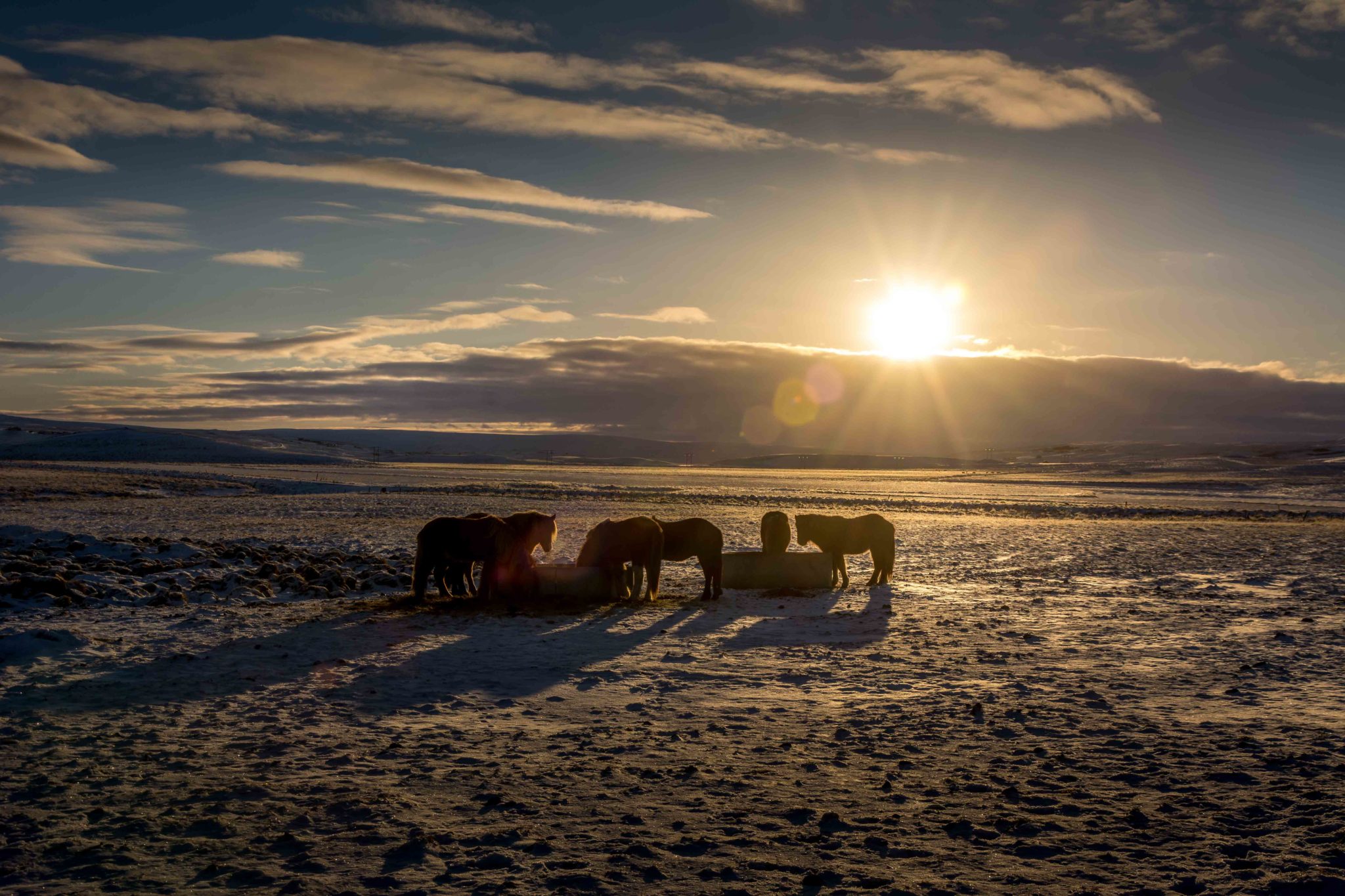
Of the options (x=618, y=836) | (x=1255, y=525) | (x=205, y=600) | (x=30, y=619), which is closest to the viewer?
(x=618, y=836)

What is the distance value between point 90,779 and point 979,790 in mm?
6485

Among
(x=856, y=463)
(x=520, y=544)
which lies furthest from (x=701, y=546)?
(x=856, y=463)

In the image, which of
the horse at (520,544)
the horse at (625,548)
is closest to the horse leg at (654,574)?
the horse at (625,548)

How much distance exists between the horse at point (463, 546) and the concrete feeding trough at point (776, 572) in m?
4.27

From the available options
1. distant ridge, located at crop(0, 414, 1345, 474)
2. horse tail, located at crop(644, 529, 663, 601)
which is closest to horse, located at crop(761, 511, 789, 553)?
horse tail, located at crop(644, 529, 663, 601)

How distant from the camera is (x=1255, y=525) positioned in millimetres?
31156

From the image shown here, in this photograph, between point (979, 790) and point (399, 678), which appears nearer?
point (979, 790)

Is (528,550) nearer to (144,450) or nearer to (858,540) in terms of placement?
(858,540)

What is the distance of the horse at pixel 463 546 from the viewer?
15.0 meters

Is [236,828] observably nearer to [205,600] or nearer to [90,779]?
[90,779]

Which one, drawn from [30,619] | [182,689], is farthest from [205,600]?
[182,689]

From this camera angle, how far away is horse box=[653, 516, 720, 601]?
15.8 m

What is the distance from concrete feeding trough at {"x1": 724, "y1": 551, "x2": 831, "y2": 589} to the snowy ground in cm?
88

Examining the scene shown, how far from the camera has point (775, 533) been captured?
17781 mm
